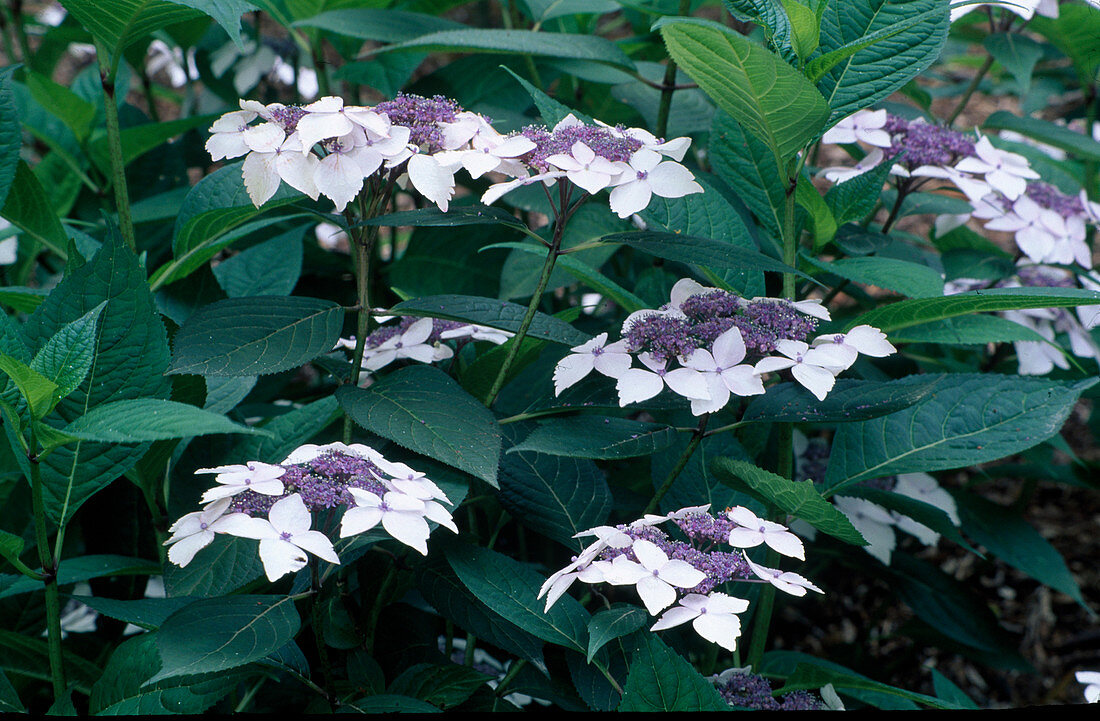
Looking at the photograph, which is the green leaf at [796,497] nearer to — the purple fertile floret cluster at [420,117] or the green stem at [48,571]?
the purple fertile floret cluster at [420,117]

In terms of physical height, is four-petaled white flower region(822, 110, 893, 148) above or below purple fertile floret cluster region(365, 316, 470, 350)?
above

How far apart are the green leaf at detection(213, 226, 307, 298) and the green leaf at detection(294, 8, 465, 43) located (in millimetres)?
284

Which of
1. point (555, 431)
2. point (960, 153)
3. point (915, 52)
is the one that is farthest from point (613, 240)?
point (960, 153)

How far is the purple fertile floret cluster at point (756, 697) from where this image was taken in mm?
779

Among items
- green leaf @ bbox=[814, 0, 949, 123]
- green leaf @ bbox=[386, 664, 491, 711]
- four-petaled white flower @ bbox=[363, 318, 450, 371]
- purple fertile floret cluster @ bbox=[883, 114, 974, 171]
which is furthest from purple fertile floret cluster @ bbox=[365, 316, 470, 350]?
purple fertile floret cluster @ bbox=[883, 114, 974, 171]

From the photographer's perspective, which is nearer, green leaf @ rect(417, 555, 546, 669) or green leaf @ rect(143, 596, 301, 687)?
green leaf @ rect(143, 596, 301, 687)

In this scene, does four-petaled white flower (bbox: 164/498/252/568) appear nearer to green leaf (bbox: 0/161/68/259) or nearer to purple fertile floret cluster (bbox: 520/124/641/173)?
purple fertile floret cluster (bbox: 520/124/641/173)

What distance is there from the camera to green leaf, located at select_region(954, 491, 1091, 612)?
135 cm

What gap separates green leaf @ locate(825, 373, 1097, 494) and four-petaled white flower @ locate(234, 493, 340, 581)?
0.52 metres

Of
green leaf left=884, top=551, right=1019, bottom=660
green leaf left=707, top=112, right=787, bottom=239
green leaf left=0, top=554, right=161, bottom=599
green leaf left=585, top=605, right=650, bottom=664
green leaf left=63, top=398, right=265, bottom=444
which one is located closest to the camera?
green leaf left=63, top=398, right=265, bottom=444

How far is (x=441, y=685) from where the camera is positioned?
2.72 feet

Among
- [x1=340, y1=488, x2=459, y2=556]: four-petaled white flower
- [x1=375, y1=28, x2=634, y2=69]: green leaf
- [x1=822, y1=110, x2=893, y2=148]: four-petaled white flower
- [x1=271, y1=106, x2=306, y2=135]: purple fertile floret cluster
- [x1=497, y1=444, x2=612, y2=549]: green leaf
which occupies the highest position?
[x1=271, y1=106, x2=306, y2=135]: purple fertile floret cluster

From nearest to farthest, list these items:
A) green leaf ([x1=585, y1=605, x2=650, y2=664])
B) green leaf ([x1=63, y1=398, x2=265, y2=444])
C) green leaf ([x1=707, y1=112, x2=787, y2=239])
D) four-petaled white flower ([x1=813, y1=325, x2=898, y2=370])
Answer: green leaf ([x1=63, y1=398, x2=265, y2=444]) → green leaf ([x1=585, y1=605, x2=650, y2=664]) → four-petaled white flower ([x1=813, y1=325, x2=898, y2=370]) → green leaf ([x1=707, y1=112, x2=787, y2=239])

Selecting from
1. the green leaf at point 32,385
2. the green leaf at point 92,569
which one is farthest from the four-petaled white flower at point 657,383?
the green leaf at point 92,569
